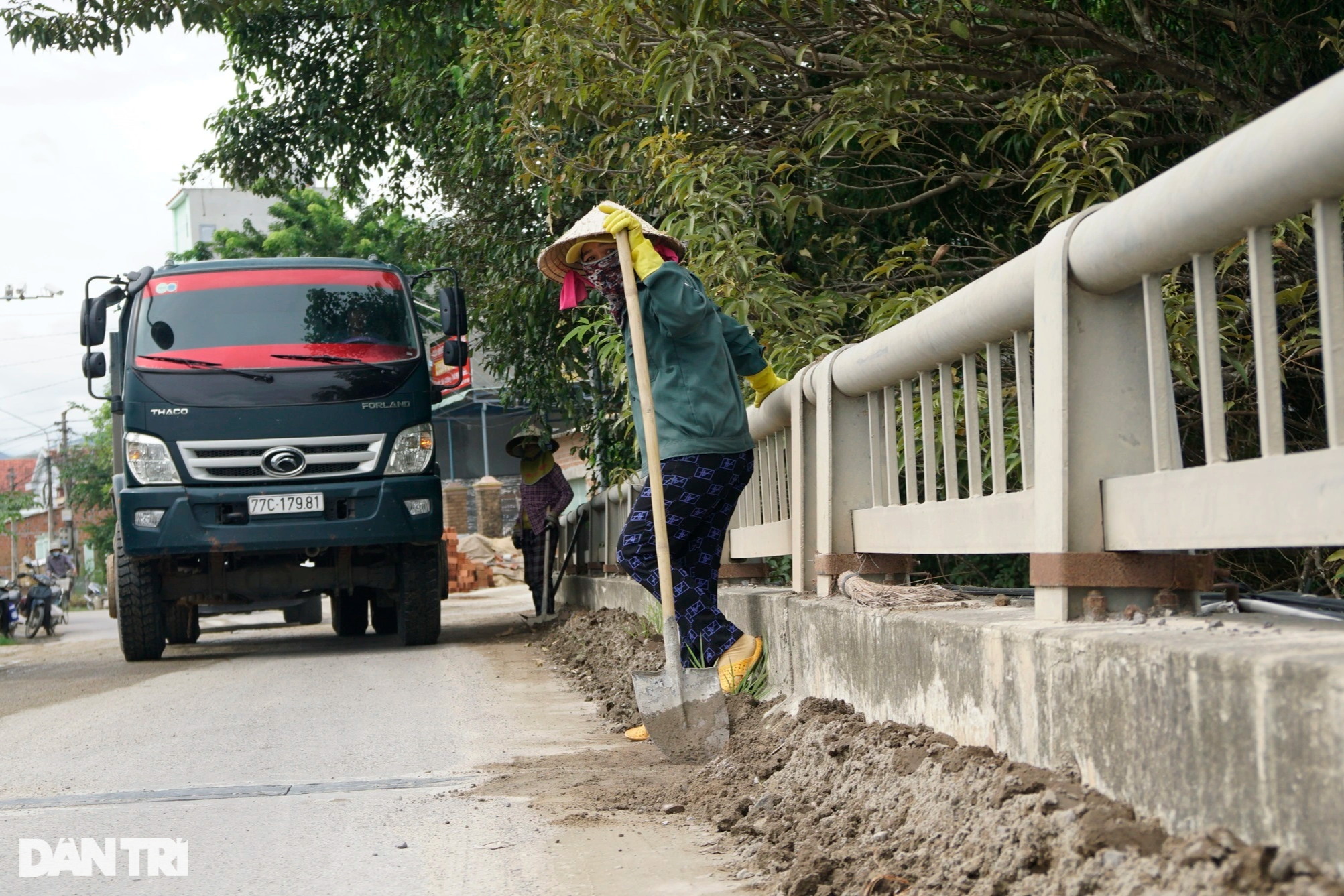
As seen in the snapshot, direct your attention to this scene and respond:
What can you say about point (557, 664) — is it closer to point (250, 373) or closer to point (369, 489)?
point (369, 489)

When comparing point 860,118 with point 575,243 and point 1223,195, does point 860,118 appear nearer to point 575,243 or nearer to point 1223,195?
point 575,243

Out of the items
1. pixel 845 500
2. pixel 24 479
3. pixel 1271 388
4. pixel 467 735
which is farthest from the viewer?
pixel 24 479

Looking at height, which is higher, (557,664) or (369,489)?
(369,489)

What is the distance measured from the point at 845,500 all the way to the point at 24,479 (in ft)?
320

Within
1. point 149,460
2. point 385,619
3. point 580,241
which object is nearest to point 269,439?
point 149,460

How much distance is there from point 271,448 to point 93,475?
5046 cm

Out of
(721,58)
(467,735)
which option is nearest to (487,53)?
(721,58)

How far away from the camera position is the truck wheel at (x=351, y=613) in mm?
12789

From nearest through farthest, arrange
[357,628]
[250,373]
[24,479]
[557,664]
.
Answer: [557,664]
[250,373]
[357,628]
[24,479]

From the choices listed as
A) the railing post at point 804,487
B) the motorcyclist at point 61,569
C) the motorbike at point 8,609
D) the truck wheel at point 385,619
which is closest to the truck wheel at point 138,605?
the truck wheel at point 385,619

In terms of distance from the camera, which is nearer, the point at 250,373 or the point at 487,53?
the point at 487,53

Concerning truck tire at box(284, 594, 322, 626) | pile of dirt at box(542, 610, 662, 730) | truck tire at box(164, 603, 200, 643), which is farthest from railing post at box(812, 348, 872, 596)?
truck tire at box(284, 594, 322, 626)

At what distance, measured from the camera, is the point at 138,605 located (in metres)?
9.77

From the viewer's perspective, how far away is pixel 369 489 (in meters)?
9.56
